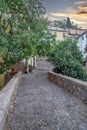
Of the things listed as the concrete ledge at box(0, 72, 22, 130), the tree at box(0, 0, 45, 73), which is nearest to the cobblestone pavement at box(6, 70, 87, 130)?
the concrete ledge at box(0, 72, 22, 130)

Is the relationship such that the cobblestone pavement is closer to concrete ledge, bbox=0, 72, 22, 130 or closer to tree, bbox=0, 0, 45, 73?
concrete ledge, bbox=0, 72, 22, 130

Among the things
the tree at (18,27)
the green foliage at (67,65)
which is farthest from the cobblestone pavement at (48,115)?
the green foliage at (67,65)

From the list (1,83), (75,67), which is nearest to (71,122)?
(1,83)

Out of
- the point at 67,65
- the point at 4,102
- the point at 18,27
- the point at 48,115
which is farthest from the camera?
the point at 67,65

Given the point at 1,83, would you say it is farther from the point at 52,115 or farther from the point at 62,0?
the point at 52,115

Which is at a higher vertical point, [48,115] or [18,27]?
[18,27]

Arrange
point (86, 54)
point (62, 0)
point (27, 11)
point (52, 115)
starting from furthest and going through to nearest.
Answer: point (86, 54) < point (62, 0) < point (27, 11) < point (52, 115)

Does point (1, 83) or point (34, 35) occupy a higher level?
point (34, 35)

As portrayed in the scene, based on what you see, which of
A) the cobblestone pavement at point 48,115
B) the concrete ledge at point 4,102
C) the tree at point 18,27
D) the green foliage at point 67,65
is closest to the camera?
the concrete ledge at point 4,102

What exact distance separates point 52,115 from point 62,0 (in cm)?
687

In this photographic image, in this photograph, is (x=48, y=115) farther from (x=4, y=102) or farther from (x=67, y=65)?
(x=67, y=65)

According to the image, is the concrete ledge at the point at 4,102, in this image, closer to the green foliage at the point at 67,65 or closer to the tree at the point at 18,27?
the tree at the point at 18,27

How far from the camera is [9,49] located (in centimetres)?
983

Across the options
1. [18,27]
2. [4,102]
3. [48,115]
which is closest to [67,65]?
[18,27]
